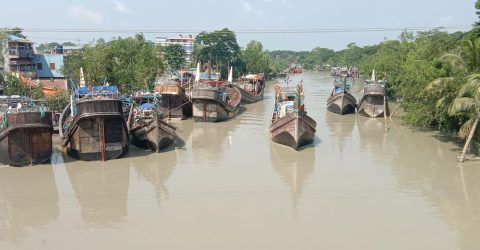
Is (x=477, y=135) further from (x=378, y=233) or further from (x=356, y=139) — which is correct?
(x=378, y=233)

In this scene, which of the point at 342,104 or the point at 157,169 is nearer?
the point at 157,169

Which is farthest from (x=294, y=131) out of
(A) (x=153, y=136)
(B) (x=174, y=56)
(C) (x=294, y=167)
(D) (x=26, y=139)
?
(B) (x=174, y=56)

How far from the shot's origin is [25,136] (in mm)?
16438

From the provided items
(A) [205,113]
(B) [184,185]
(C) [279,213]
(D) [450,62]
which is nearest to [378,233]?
(C) [279,213]

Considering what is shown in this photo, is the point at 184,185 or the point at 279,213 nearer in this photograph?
the point at 279,213

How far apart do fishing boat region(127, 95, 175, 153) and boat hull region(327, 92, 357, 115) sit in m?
14.5

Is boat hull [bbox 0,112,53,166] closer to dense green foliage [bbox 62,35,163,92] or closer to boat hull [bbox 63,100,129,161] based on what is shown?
boat hull [bbox 63,100,129,161]

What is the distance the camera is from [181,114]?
28.9 metres

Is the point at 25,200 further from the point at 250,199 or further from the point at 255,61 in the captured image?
the point at 255,61

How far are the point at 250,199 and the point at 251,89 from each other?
29.9 m

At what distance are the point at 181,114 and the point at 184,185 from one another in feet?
47.1

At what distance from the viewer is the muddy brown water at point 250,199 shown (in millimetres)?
10648

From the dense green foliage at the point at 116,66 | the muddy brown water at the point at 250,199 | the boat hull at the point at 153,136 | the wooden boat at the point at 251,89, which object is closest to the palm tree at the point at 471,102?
the muddy brown water at the point at 250,199

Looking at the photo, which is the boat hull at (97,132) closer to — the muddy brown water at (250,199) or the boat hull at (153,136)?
the muddy brown water at (250,199)
